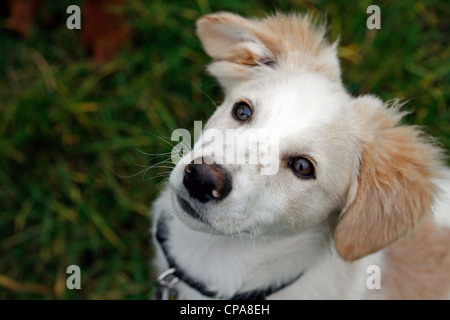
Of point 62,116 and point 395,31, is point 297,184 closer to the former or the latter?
point 62,116

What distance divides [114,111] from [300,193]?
6.54 ft

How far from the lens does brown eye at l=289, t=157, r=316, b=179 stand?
6.73ft

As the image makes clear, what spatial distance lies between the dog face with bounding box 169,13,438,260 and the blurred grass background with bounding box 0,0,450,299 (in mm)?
1344

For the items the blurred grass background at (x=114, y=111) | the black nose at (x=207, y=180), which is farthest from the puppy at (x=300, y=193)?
the blurred grass background at (x=114, y=111)

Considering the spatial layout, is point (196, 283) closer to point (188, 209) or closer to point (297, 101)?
point (188, 209)

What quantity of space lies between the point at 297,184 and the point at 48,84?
2296mm

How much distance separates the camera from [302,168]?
2.07m

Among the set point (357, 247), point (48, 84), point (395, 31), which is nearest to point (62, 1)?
point (48, 84)

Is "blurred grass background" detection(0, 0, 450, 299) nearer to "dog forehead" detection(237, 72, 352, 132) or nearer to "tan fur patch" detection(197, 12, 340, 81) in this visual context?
"tan fur patch" detection(197, 12, 340, 81)

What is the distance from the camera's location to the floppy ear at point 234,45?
2391 millimetres

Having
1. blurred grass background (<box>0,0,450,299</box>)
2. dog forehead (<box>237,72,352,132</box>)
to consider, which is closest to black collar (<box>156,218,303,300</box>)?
blurred grass background (<box>0,0,450,299</box>)

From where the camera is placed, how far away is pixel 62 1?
12.2 ft

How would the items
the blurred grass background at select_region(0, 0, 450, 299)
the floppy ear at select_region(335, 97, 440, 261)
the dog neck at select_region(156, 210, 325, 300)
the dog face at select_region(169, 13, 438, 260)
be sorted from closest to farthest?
the dog face at select_region(169, 13, 438, 260) < the floppy ear at select_region(335, 97, 440, 261) < the dog neck at select_region(156, 210, 325, 300) < the blurred grass background at select_region(0, 0, 450, 299)

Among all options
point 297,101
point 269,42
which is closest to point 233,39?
point 269,42
